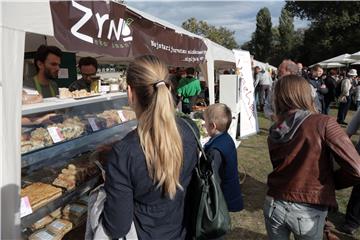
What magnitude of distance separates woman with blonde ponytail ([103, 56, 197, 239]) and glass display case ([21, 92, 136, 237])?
0.74m

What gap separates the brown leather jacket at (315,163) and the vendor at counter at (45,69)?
91.5 inches

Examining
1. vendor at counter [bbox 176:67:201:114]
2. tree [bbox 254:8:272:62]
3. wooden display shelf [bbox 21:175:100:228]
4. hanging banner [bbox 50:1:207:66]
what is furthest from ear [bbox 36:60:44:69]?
tree [bbox 254:8:272:62]

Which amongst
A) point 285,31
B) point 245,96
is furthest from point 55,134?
point 285,31

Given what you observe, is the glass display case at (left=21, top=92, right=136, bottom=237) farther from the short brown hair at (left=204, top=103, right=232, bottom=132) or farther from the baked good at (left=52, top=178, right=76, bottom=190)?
the short brown hair at (left=204, top=103, right=232, bottom=132)

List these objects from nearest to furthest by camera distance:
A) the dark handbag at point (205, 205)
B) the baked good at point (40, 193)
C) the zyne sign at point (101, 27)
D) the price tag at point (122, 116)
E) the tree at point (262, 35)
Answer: the dark handbag at point (205, 205) < the baked good at point (40, 193) < the zyne sign at point (101, 27) < the price tag at point (122, 116) < the tree at point (262, 35)

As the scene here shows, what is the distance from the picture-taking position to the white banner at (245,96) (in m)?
8.68

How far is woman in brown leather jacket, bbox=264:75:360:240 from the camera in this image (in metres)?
2.07

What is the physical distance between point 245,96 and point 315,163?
6840mm

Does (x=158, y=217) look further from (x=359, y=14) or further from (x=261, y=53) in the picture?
(x=261, y=53)

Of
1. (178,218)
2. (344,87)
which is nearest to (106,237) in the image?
(178,218)

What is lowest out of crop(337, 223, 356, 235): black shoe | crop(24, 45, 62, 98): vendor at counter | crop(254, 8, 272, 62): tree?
crop(337, 223, 356, 235): black shoe

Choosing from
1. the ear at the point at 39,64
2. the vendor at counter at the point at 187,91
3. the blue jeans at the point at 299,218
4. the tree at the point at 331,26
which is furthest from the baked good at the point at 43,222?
the tree at the point at 331,26

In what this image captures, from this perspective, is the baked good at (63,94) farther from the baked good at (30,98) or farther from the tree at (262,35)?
the tree at (262,35)

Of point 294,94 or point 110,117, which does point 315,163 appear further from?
point 110,117
